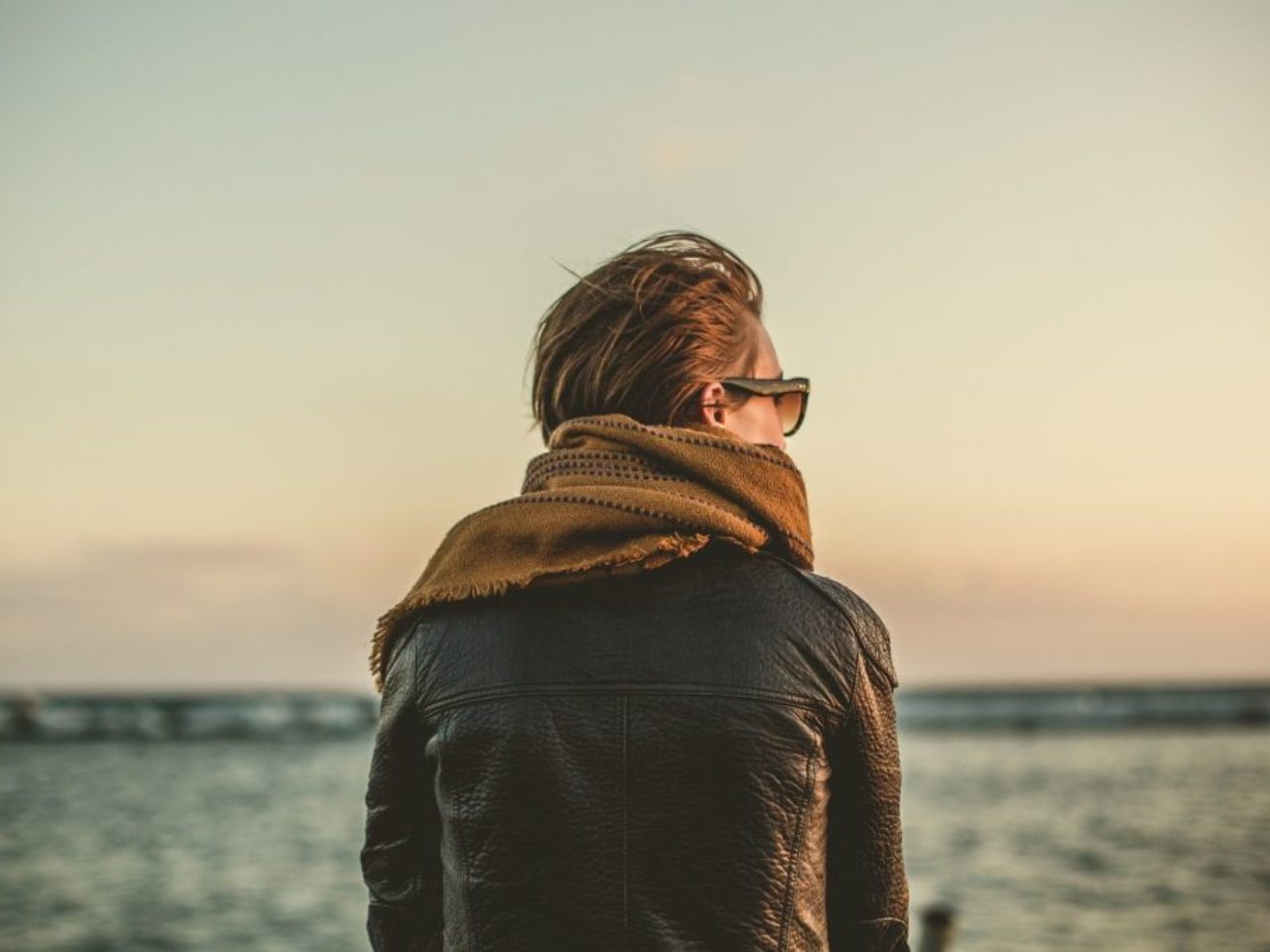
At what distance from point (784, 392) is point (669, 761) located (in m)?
0.56

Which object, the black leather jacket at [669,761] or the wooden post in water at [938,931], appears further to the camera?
the wooden post in water at [938,931]

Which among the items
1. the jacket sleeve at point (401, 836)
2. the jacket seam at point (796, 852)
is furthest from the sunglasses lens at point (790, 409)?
the jacket sleeve at point (401, 836)

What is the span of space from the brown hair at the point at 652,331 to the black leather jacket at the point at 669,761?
0.82ft

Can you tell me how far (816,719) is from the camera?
1.92 m

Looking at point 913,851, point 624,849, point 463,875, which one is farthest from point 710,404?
point 913,851

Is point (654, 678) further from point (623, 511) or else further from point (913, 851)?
point (913, 851)

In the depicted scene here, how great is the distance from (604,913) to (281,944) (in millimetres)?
11855

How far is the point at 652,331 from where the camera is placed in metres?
1.99

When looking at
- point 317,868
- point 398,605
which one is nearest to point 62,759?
point 317,868

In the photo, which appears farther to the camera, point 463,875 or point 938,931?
point 938,931

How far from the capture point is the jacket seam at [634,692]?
1.86 m

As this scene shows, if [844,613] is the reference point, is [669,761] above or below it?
below

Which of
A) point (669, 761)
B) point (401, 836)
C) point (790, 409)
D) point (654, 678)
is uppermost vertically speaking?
point (790, 409)

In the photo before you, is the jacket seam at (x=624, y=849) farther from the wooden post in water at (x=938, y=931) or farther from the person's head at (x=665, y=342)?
the wooden post in water at (x=938, y=931)
